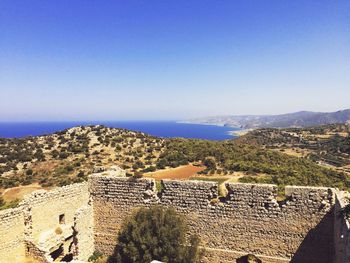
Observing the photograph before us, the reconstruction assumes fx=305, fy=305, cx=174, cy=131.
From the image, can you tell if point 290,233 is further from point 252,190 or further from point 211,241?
point 211,241

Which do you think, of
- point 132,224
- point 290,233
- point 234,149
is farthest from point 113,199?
point 234,149

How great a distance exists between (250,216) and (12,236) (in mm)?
9135

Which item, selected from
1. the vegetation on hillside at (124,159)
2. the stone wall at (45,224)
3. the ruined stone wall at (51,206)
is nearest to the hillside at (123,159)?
the vegetation on hillside at (124,159)

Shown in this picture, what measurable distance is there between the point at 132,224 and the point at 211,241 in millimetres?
3171

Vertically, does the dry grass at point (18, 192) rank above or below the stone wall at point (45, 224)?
below

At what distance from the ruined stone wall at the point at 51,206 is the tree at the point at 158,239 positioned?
2.97 m

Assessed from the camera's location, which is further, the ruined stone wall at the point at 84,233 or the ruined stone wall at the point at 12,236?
the ruined stone wall at the point at 84,233

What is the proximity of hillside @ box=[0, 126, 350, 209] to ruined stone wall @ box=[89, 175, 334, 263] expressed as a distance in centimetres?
897

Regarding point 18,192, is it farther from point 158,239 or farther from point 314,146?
point 314,146

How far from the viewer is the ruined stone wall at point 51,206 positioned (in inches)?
482

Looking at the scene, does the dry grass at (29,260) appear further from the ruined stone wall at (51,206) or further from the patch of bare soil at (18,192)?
the patch of bare soil at (18,192)

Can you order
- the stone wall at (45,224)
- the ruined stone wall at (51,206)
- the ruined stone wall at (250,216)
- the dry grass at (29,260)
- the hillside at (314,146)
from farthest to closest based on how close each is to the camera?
1. the hillside at (314,146)
2. the ruined stone wall at (51,206)
3. the dry grass at (29,260)
4. the stone wall at (45,224)
5. the ruined stone wall at (250,216)

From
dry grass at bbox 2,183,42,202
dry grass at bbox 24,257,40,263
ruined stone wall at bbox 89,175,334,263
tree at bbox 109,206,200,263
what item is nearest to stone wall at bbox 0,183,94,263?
dry grass at bbox 24,257,40,263

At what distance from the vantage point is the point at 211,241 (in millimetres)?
11945
